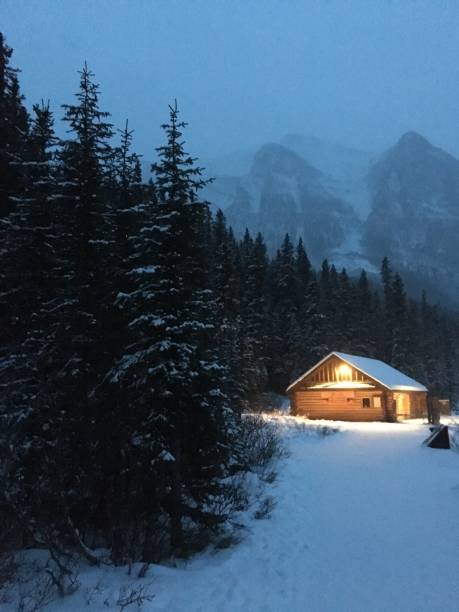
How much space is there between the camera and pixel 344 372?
39.0m

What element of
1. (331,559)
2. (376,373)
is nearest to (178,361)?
(331,559)

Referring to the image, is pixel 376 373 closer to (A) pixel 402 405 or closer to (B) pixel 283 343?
(A) pixel 402 405

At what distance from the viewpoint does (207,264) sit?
10.9 meters

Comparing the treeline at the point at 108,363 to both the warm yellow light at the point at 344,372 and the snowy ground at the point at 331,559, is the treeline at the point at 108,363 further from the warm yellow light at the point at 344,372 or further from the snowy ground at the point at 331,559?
the warm yellow light at the point at 344,372

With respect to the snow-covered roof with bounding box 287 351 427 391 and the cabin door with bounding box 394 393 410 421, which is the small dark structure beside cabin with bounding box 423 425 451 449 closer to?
the snow-covered roof with bounding box 287 351 427 391

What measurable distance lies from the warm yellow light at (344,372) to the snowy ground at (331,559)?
23695mm

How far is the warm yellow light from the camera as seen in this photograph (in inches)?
1526

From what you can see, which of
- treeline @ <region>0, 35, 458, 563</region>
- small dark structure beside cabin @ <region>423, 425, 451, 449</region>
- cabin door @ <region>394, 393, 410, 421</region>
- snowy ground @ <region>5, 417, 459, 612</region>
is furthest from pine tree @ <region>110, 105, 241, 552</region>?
cabin door @ <region>394, 393, 410, 421</region>

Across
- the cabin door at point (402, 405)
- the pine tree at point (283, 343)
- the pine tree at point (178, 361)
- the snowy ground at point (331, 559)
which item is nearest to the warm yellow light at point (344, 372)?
the cabin door at point (402, 405)

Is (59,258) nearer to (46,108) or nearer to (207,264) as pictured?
(207,264)

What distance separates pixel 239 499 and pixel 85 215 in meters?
7.43

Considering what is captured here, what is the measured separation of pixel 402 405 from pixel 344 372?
6.57 m

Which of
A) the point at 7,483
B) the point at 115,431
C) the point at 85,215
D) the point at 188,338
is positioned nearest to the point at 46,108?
the point at 85,215

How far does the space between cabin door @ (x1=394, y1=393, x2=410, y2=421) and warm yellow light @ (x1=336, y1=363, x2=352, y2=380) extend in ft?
13.7
